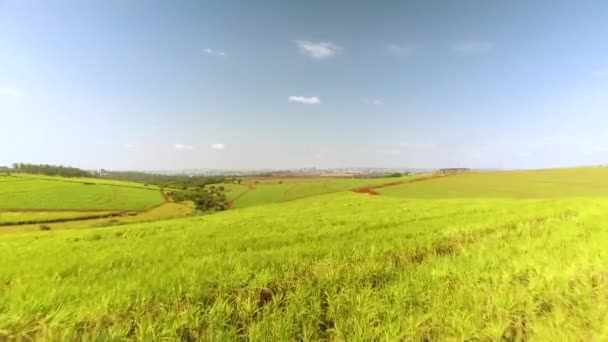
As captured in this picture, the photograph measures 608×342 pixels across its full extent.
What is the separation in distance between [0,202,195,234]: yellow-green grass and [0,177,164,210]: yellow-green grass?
4.77m

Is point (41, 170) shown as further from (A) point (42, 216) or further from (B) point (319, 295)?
(B) point (319, 295)

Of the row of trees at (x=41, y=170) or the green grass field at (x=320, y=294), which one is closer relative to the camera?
the green grass field at (x=320, y=294)

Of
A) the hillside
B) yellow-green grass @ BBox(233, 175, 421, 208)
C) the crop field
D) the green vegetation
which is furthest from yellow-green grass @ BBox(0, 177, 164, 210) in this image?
yellow-green grass @ BBox(233, 175, 421, 208)

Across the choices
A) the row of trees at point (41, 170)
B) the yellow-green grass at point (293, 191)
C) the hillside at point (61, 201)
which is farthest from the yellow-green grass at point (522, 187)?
the row of trees at point (41, 170)

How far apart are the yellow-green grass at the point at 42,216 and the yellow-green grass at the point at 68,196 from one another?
5040 millimetres

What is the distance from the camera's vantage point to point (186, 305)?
3.99 metres

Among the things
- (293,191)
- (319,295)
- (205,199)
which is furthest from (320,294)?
(205,199)

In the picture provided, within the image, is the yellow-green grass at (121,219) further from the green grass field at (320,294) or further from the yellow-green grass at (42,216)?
the green grass field at (320,294)

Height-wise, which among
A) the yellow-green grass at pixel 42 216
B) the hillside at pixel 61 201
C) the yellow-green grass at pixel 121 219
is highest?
the hillside at pixel 61 201

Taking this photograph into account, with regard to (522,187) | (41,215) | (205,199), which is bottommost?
(41,215)

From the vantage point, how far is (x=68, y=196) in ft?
255

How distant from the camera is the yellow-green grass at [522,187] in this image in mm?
48438

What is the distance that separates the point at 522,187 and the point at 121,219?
73999mm

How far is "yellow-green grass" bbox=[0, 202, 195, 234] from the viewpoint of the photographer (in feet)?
170
